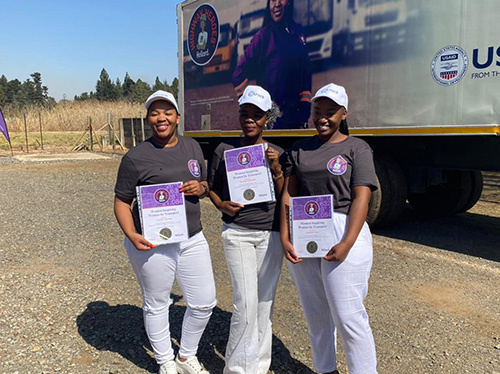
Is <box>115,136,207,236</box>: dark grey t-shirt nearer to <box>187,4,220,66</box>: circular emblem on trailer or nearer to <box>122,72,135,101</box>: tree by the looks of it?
<box>187,4,220,66</box>: circular emblem on trailer

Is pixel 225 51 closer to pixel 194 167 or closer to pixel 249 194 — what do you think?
pixel 194 167

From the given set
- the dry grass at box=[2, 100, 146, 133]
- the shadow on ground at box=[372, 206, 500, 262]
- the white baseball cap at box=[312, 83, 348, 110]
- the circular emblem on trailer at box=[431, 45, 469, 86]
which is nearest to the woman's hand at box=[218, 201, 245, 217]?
the white baseball cap at box=[312, 83, 348, 110]

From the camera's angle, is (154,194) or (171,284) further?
(171,284)

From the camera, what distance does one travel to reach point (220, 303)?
12.8 ft

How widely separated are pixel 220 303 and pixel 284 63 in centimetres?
393

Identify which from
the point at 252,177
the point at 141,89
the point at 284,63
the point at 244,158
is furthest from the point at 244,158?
the point at 141,89

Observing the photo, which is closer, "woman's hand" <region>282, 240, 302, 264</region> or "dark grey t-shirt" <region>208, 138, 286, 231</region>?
"woman's hand" <region>282, 240, 302, 264</region>

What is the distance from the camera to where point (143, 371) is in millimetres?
2857

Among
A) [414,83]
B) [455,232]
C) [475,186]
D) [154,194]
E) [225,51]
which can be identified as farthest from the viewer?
[225,51]

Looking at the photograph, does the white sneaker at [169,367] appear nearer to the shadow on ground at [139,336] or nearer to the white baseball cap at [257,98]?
the shadow on ground at [139,336]

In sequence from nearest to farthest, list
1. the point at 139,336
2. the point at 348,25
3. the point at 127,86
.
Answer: the point at 139,336
the point at 348,25
the point at 127,86

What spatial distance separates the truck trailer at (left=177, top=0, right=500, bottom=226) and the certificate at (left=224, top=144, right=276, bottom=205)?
311 cm

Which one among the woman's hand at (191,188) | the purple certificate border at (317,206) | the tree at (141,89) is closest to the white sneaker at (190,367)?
the woman's hand at (191,188)

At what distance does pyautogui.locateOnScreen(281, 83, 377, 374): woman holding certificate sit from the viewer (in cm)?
223
